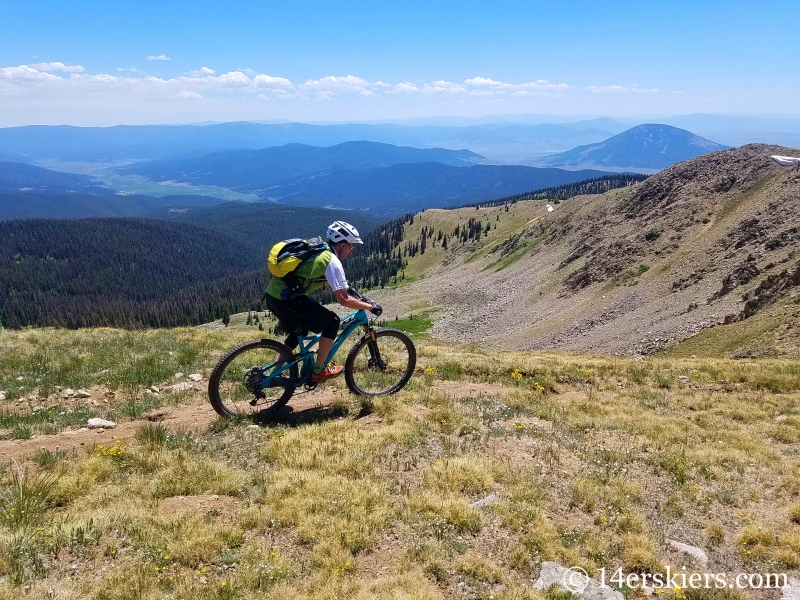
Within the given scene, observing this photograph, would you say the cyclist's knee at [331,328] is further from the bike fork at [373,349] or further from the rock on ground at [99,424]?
the rock on ground at [99,424]

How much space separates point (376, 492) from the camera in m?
7.00

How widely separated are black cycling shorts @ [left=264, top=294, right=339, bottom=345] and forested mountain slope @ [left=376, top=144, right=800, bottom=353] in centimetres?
2379

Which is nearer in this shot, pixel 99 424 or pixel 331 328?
pixel 99 424

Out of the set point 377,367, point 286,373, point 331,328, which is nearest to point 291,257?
point 331,328

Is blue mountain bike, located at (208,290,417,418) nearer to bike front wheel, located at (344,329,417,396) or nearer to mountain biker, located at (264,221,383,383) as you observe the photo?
bike front wheel, located at (344,329,417,396)

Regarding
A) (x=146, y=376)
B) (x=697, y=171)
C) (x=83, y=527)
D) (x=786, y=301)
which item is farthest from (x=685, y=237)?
(x=83, y=527)

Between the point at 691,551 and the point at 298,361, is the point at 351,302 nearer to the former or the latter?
the point at 298,361

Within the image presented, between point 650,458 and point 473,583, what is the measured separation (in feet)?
17.2

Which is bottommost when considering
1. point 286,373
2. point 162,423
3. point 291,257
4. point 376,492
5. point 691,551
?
point 691,551

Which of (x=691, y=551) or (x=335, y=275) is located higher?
(x=335, y=275)

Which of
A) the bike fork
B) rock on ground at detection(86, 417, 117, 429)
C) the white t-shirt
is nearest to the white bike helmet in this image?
the white t-shirt

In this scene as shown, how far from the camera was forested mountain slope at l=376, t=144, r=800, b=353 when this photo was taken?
108ft

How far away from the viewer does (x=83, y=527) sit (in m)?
5.82

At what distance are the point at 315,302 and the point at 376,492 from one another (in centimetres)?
411
